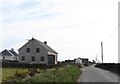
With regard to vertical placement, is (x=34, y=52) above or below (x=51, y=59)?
above

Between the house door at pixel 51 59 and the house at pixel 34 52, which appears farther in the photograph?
the house door at pixel 51 59

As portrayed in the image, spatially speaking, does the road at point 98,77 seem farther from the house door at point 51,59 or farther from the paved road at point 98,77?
the house door at point 51,59

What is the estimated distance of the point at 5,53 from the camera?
138250 millimetres

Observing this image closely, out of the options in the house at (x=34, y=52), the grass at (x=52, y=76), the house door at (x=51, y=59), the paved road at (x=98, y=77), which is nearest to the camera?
the grass at (x=52, y=76)

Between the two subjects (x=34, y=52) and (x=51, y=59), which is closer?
(x=34, y=52)

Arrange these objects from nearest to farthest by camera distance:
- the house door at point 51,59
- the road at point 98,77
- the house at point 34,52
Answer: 1. the road at point 98,77
2. the house at point 34,52
3. the house door at point 51,59

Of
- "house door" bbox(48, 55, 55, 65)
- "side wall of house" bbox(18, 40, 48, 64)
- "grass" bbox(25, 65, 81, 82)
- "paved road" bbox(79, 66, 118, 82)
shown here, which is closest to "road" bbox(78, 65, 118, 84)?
"paved road" bbox(79, 66, 118, 82)

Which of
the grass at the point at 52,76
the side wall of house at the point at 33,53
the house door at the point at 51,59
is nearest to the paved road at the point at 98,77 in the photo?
the grass at the point at 52,76

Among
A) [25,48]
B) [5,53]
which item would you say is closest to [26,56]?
[25,48]

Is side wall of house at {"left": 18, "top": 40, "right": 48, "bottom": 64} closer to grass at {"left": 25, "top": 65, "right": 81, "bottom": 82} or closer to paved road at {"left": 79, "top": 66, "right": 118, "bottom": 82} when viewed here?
paved road at {"left": 79, "top": 66, "right": 118, "bottom": 82}

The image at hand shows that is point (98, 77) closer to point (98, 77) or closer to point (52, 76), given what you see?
point (98, 77)

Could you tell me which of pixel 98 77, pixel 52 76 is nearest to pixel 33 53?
pixel 98 77

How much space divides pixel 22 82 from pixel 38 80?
178 centimetres

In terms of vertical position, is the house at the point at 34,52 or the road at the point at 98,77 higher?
the house at the point at 34,52
